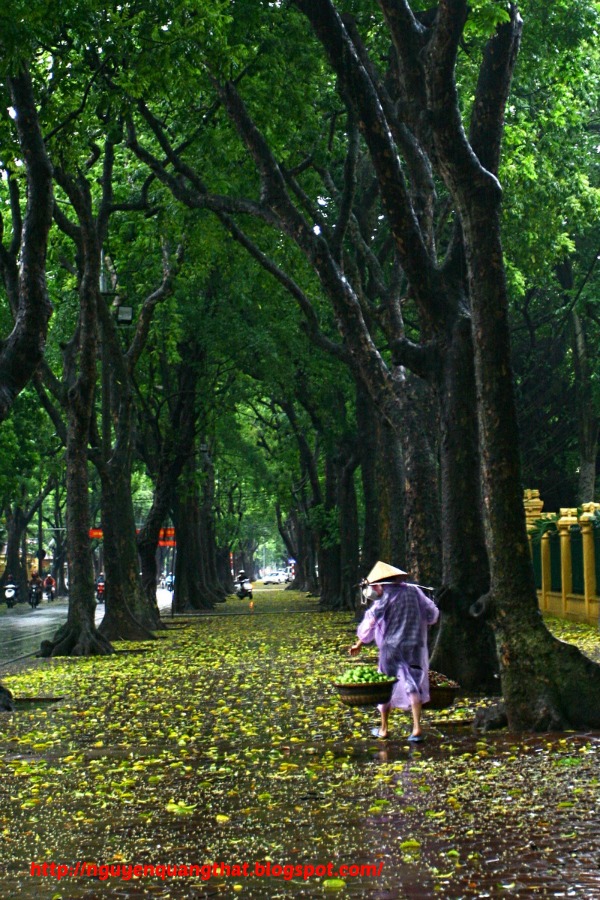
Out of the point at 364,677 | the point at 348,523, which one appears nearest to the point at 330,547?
the point at 348,523

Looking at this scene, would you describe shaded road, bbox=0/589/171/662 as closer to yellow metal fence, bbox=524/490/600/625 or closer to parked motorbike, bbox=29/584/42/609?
parked motorbike, bbox=29/584/42/609

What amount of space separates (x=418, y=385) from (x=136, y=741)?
7177mm

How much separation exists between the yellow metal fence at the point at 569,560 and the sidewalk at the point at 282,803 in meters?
12.9

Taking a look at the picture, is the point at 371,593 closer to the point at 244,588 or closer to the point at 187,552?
the point at 187,552

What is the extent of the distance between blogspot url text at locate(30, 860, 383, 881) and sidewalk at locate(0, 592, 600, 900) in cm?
1

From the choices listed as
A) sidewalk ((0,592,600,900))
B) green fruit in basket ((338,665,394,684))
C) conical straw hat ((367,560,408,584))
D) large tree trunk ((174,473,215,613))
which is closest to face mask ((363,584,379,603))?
conical straw hat ((367,560,408,584))

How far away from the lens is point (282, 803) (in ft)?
26.1

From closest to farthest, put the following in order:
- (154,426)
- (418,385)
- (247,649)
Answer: (418,385), (247,649), (154,426)

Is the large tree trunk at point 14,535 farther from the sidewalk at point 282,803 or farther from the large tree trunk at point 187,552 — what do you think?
the sidewalk at point 282,803

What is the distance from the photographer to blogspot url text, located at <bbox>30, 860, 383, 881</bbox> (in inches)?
242

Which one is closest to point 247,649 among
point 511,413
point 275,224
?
point 275,224

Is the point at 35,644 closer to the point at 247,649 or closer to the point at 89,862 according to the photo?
the point at 247,649

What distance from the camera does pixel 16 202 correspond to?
17.4m

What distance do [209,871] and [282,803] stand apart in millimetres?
1715
